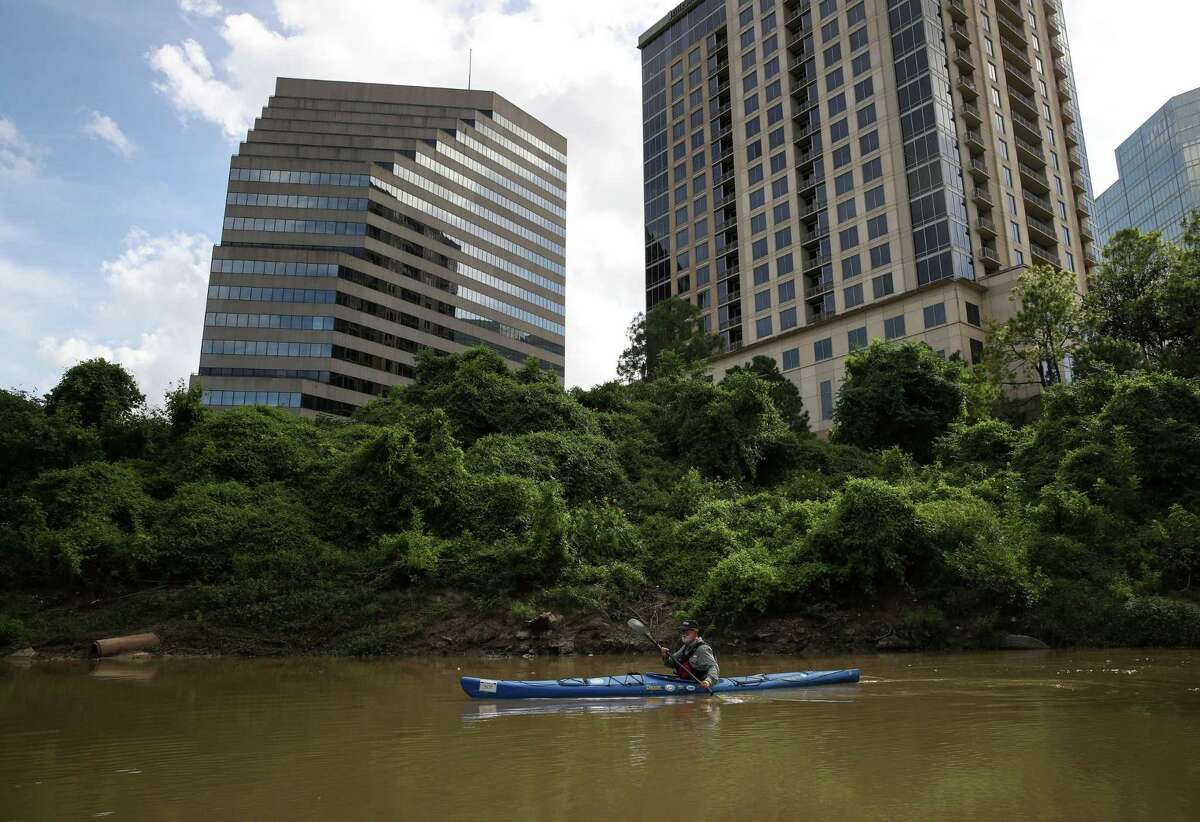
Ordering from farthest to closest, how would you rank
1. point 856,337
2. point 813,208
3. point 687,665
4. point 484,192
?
point 484,192 → point 813,208 → point 856,337 → point 687,665

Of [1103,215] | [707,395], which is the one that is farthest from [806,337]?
[1103,215]

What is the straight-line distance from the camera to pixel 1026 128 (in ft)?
180

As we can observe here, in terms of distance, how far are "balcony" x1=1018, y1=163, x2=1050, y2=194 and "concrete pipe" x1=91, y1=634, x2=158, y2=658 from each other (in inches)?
2229

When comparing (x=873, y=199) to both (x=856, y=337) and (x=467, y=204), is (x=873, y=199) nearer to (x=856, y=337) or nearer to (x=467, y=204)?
(x=856, y=337)

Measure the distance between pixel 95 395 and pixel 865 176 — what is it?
45446 millimetres

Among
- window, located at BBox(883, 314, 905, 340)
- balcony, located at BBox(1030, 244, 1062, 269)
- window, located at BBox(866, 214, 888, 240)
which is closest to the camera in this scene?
window, located at BBox(883, 314, 905, 340)

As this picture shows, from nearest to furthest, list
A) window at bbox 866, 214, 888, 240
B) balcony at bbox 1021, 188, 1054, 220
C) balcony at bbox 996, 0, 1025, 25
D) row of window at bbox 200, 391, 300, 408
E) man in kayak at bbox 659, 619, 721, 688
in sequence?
man in kayak at bbox 659, 619, 721, 688 < window at bbox 866, 214, 888, 240 < balcony at bbox 1021, 188, 1054, 220 < balcony at bbox 996, 0, 1025, 25 < row of window at bbox 200, 391, 300, 408

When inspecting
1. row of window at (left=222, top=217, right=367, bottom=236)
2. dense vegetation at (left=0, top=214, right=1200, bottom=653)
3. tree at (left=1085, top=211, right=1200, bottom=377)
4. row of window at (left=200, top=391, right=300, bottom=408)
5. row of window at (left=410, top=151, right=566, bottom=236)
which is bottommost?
dense vegetation at (left=0, top=214, right=1200, bottom=653)

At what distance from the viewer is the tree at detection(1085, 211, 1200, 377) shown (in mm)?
31422

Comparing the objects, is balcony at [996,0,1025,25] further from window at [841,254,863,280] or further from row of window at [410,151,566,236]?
row of window at [410,151,566,236]

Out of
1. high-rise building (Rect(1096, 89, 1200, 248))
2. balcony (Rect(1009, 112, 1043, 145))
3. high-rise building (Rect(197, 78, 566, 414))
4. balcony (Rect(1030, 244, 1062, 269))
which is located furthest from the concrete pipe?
high-rise building (Rect(1096, 89, 1200, 248))

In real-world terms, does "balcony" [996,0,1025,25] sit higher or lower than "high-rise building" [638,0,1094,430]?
higher

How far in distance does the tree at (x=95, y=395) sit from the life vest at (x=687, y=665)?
773 inches

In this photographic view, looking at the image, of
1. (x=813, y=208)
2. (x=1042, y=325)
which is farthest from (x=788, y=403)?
(x=813, y=208)
